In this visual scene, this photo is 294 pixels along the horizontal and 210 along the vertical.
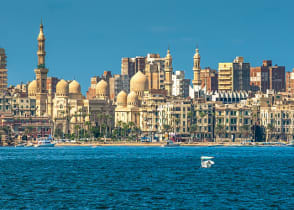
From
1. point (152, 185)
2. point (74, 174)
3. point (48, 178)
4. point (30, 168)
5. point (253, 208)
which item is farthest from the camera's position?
point (30, 168)

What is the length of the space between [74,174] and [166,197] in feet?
107

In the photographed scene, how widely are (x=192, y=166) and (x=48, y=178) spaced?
3185cm

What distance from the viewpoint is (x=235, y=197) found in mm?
81375

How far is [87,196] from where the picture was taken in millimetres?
81812

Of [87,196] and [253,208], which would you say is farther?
[87,196]

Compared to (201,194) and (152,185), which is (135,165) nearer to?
(152,185)

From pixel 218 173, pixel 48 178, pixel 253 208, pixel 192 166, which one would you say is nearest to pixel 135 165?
pixel 192 166

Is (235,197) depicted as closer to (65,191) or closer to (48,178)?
(65,191)

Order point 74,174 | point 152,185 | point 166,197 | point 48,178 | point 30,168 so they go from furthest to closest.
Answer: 1. point 30,168
2. point 74,174
3. point 48,178
4. point 152,185
5. point 166,197

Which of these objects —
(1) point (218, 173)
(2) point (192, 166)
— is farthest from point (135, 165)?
(1) point (218, 173)

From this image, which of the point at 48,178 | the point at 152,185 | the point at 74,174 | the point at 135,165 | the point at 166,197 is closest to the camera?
the point at 166,197

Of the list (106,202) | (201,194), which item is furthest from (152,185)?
(106,202)

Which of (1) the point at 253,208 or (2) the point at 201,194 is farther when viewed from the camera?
(2) the point at 201,194

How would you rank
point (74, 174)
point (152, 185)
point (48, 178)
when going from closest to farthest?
point (152, 185) < point (48, 178) < point (74, 174)
